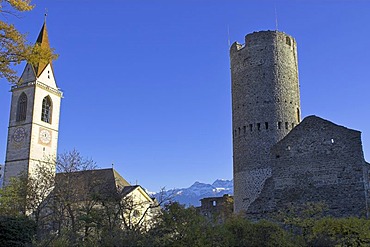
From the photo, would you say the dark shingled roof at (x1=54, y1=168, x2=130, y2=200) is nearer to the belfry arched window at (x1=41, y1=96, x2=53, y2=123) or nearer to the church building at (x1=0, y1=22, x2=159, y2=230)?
the church building at (x1=0, y1=22, x2=159, y2=230)

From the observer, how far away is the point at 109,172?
43469 millimetres

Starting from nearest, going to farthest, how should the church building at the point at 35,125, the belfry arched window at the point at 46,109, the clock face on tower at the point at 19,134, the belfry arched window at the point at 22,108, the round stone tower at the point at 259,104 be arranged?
the round stone tower at the point at 259,104 < the church building at the point at 35,125 < the clock face on tower at the point at 19,134 < the belfry arched window at the point at 22,108 < the belfry arched window at the point at 46,109

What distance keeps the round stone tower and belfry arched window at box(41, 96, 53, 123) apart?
90.0ft

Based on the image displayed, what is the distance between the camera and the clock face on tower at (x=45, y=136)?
51250mm

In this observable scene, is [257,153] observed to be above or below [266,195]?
above

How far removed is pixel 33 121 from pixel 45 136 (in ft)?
7.99

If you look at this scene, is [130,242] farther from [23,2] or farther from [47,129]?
[47,129]

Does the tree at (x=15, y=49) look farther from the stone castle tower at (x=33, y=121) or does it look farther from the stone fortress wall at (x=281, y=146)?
the stone castle tower at (x=33, y=121)

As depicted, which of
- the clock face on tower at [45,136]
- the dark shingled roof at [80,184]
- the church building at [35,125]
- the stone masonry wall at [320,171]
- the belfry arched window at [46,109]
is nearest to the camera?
the stone masonry wall at [320,171]

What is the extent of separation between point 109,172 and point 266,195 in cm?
2383

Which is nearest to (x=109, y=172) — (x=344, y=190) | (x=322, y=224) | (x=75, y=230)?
(x=75, y=230)

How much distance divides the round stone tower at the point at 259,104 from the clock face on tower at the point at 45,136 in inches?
1043

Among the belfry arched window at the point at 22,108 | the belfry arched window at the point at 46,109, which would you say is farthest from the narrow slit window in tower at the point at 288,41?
the belfry arched window at the point at 22,108

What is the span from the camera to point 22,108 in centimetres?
5244
